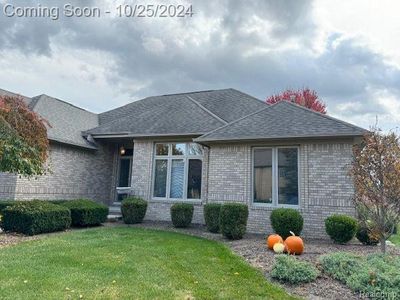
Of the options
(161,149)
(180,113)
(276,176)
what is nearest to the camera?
(276,176)

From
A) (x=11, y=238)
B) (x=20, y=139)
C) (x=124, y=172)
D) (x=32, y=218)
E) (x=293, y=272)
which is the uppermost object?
(x=20, y=139)

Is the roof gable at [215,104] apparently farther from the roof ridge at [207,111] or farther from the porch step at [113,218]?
the porch step at [113,218]

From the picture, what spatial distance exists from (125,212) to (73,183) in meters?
3.54

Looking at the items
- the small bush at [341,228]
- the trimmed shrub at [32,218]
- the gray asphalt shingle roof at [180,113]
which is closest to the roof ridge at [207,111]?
the gray asphalt shingle roof at [180,113]

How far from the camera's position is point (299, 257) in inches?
263

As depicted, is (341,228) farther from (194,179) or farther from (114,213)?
(114,213)

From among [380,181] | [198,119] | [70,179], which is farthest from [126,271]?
[70,179]

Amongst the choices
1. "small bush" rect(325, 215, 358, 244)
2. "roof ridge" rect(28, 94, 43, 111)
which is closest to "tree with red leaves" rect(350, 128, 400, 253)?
"small bush" rect(325, 215, 358, 244)

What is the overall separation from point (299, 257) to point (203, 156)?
652cm

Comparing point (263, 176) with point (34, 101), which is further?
point (34, 101)

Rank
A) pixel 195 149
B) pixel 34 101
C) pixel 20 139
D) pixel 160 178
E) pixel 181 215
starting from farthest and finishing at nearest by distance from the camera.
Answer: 1. pixel 34 101
2. pixel 160 178
3. pixel 195 149
4. pixel 181 215
5. pixel 20 139

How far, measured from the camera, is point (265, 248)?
7598 mm

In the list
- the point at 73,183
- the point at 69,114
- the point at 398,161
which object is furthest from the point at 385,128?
the point at 69,114

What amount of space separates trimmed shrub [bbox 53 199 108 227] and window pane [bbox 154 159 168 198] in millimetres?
2513
